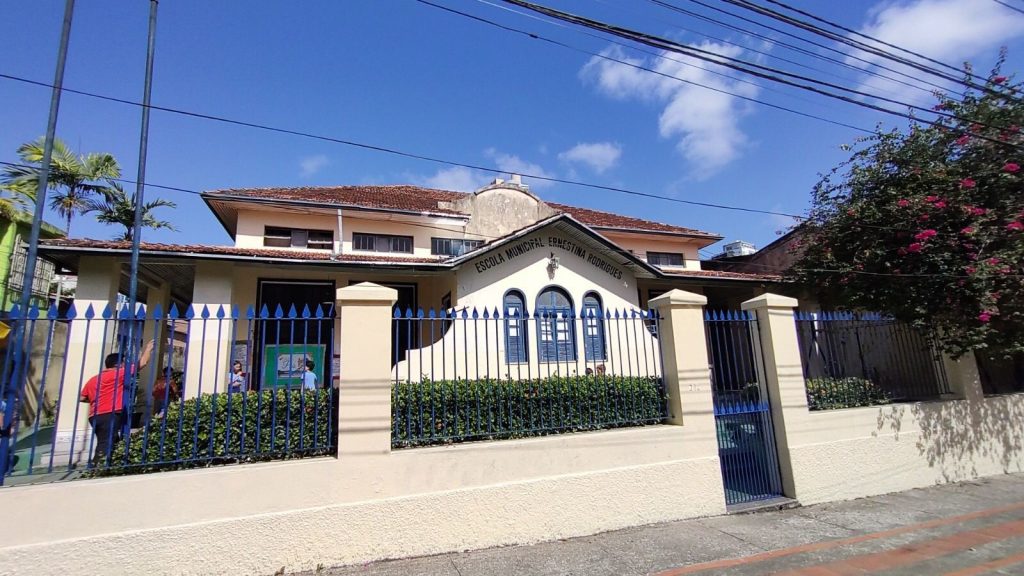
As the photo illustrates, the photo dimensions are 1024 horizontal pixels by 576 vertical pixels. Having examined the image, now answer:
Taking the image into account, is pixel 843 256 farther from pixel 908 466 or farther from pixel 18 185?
pixel 18 185

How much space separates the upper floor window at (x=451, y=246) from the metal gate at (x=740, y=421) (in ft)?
28.9

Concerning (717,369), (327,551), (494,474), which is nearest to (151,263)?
(327,551)

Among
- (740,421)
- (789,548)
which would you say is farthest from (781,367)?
(789,548)

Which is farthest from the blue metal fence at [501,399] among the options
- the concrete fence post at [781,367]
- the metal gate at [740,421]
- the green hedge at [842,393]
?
the green hedge at [842,393]

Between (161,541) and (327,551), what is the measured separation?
4.08 feet

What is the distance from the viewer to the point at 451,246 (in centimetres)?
1420

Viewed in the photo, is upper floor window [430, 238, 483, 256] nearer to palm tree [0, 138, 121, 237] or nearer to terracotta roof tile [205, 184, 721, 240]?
terracotta roof tile [205, 184, 721, 240]

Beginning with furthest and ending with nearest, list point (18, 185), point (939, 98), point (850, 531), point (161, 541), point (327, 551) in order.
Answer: point (18, 185) → point (939, 98) → point (850, 531) → point (327, 551) → point (161, 541)

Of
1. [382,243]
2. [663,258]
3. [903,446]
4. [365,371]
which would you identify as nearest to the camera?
[365,371]

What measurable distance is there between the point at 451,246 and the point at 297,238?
427 cm

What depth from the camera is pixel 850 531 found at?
512 cm

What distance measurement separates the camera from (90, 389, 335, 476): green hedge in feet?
13.0

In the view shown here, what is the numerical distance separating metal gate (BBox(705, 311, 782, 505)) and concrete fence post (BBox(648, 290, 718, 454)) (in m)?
0.28

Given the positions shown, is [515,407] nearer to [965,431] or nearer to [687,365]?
[687,365]
